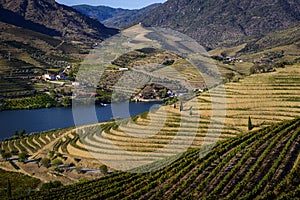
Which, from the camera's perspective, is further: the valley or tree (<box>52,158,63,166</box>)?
tree (<box>52,158,63,166</box>)

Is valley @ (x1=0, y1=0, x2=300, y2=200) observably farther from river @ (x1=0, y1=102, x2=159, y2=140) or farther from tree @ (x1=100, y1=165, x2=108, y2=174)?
river @ (x1=0, y1=102, x2=159, y2=140)

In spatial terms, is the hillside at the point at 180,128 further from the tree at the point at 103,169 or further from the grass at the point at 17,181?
the grass at the point at 17,181

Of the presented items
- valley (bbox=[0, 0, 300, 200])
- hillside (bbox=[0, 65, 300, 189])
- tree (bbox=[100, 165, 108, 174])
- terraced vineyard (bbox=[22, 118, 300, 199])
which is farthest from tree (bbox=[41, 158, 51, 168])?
terraced vineyard (bbox=[22, 118, 300, 199])

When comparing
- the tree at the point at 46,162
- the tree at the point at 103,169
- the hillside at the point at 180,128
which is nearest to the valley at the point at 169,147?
the tree at the point at 103,169

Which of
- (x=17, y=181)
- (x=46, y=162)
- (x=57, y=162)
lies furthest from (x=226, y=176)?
(x=46, y=162)

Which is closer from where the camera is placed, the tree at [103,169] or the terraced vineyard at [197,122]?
the tree at [103,169]

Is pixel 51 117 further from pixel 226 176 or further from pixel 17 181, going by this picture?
pixel 226 176
